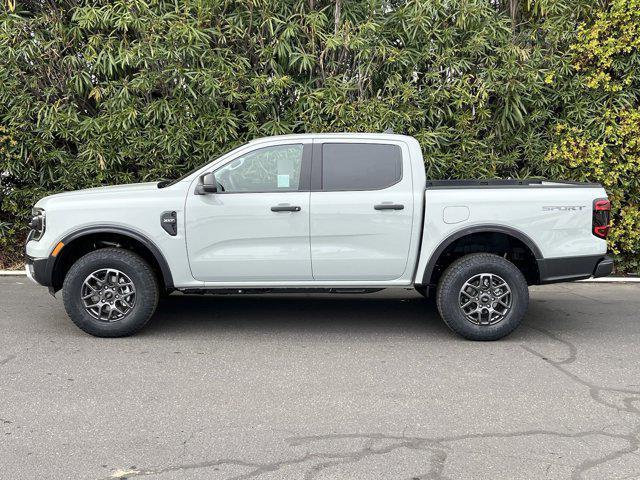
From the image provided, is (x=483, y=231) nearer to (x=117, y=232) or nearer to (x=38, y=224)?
(x=117, y=232)

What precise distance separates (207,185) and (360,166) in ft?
4.45

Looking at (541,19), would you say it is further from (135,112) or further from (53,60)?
(53,60)

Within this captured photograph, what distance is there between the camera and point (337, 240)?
20.6ft

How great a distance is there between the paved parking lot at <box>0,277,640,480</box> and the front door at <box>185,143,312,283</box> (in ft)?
2.05

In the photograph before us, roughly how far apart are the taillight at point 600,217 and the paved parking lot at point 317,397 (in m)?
0.97

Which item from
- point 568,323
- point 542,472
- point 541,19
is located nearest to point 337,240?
point 568,323

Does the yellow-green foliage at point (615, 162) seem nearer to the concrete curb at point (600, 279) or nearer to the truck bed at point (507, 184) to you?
the concrete curb at point (600, 279)

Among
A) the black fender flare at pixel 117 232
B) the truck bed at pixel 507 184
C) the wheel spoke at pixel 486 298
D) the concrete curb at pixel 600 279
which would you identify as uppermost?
the truck bed at pixel 507 184

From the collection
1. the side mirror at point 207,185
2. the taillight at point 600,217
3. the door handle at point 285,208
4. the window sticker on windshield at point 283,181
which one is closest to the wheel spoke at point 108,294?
the side mirror at point 207,185

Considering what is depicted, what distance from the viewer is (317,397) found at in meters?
4.87

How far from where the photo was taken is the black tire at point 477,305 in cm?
622

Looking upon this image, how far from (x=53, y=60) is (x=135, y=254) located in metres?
4.18

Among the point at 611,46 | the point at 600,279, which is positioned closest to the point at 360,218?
the point at 600,279

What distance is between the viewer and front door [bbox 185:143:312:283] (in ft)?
20.5
